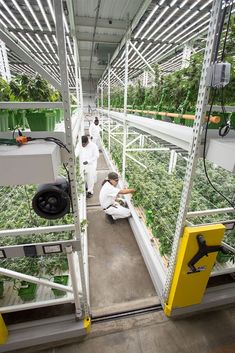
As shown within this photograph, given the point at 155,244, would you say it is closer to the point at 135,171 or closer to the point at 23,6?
the point at 135,171

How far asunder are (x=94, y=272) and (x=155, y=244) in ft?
3.09

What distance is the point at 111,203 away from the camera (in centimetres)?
335

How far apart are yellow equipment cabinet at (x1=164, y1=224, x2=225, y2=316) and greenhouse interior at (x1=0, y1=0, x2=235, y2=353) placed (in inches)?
0.5

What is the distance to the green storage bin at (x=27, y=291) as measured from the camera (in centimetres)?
172

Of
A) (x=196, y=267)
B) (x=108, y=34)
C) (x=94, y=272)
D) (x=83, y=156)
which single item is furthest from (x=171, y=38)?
(x=94, y=272)

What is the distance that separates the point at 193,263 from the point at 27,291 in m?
1.57

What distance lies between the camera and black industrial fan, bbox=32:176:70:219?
1.24m

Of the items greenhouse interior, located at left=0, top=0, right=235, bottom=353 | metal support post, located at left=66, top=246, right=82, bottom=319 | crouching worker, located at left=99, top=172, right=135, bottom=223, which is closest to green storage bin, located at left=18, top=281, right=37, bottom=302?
greenhouse interior, located at left=0, top=0, right=235, bottom=353

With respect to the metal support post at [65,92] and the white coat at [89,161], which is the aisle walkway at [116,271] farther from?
the metal support post at [65,92]

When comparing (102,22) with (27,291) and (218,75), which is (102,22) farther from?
(27,291)

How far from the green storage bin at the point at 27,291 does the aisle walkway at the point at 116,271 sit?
73 cm

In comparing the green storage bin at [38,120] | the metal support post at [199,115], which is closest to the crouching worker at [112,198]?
the metal support post at [199,115]

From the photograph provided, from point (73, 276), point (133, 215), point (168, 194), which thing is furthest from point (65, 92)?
point (133, 215)

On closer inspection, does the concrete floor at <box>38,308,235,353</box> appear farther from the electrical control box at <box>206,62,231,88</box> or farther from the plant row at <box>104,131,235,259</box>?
the electrical control box at <box>206,62,231,88</box>
